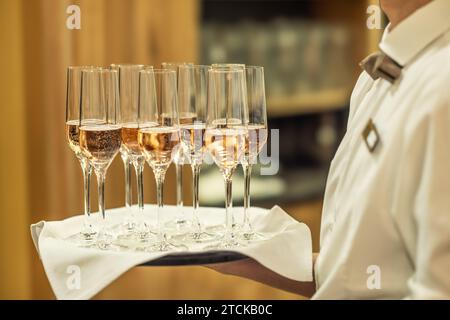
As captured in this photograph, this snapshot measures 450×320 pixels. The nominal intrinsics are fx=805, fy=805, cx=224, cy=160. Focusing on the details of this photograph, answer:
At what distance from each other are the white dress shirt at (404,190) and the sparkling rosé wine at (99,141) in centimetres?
40

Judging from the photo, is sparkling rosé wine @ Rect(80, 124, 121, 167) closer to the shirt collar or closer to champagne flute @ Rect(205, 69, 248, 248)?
champagne flute @ Rect(205, 69, 248, 248)

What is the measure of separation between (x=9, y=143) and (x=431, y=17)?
1826mm

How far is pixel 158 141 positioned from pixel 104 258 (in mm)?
228

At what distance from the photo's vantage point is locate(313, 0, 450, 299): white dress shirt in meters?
1.07

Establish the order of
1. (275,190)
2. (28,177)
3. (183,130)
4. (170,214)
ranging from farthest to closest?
(275,190), (28,177), (170,214), (183,130)

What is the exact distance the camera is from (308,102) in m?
3.30

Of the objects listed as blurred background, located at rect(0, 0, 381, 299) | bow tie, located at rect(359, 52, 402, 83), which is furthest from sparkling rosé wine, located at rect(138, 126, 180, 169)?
blurred background, located at rect(0, 0, 381, 299)

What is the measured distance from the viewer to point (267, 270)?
53.7 inches

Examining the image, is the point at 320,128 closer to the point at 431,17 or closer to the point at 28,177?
the point at 28,177

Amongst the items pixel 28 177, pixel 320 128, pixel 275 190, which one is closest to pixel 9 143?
pixel 28 177

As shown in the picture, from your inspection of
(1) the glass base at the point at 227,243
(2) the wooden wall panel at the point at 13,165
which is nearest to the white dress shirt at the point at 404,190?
(1) the glass base at the point at 227,243

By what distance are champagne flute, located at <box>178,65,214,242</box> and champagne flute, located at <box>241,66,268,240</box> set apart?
0.24 feet

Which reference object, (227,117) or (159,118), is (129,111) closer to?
(159,118)

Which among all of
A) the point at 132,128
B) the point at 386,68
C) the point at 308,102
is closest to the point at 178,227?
the point at 132,128
